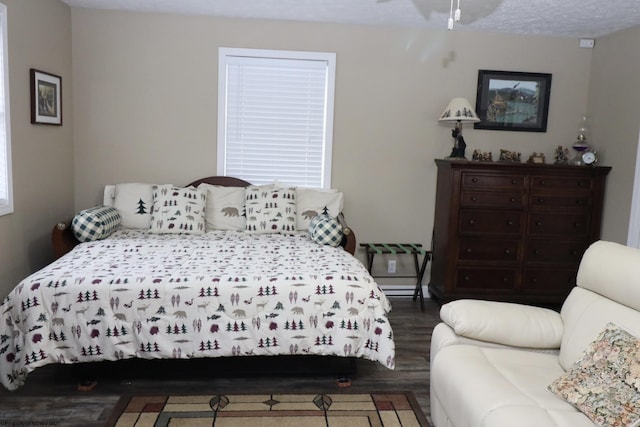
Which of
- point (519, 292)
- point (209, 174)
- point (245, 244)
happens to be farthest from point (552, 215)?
point (209, 174)

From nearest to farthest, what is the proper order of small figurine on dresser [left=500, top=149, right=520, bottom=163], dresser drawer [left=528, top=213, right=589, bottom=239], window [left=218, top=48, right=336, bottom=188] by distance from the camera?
dresser drawer [left=528, top=213, right=589, bottom=239], window [left=218, top=48, right=336, bottom=188], small figurine on dresser [left=500, top=149, right=520, bottom=163]

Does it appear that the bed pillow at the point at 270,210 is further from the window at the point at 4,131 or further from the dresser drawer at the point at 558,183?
the dresser drawer at the point at 558,183

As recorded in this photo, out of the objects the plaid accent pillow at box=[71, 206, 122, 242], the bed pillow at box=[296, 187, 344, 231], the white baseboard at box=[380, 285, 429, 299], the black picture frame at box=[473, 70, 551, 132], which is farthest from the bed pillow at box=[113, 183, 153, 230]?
the black picture frame at box=[473, 70, 551, 132]

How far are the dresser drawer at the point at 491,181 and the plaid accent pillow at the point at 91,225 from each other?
278cm

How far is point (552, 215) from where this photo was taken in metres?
4.37

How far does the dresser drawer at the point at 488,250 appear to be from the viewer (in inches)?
171

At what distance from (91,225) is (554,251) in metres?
3.65

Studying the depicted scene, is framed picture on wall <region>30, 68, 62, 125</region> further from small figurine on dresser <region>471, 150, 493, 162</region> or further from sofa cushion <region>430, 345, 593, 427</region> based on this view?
small figurine on dresser <region>471, 150, 493, 162</region>

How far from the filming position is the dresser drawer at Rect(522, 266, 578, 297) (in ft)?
14.5

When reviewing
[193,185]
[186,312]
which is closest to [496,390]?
[186,312]

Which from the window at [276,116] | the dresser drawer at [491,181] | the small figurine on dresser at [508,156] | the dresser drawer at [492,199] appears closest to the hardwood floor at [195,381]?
the dresser drawer at [492,199]

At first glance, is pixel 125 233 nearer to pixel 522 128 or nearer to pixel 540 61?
pixel 522 128

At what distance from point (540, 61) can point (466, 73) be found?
2.25 feet

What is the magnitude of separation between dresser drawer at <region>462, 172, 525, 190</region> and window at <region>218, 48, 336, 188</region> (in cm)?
119
